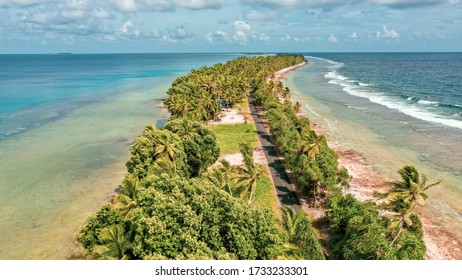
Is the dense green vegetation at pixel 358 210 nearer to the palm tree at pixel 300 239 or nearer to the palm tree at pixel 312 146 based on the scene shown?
the palm tree at pixel 312 146

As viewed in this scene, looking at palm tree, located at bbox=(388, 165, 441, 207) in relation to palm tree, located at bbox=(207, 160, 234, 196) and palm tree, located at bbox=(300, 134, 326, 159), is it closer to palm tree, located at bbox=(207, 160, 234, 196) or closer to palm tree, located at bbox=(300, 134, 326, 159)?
palm tree, located at bbox=(300, 134, 326, 159)

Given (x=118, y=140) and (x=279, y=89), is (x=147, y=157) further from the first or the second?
(x=279, y=89)

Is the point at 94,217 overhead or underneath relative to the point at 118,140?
overhead

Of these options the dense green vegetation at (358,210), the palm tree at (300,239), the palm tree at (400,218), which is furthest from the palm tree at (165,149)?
the palm tree at (400,218)

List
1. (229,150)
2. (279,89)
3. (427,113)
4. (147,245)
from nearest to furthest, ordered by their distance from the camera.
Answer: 1. (147,245)
2. (229,150)
3. (427,113)
4. (279,89)

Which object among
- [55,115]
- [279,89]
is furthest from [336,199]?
[55,115]

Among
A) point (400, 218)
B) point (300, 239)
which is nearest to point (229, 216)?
point (300, 239)
